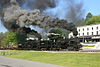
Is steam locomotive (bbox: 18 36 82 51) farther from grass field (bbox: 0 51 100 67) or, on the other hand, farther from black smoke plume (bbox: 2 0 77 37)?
grass field (bbox: 0 51 100 67)

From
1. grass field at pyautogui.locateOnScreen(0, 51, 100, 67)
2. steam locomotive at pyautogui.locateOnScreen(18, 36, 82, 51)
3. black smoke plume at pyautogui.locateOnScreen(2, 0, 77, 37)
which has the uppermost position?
black smoke plume at pyautogui.locateOnScreen(2, 0, 77, 37)

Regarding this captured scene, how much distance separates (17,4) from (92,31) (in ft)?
197

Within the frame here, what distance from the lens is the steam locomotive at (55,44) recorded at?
109 ft

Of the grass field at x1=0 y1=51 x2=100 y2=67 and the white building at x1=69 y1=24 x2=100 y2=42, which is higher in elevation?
the white building at x1=69 y1=24 x2=100 y2=42

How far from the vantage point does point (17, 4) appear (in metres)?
39.4

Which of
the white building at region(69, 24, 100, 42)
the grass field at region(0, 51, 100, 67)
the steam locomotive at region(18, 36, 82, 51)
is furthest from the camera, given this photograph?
the white building at region(69, 24, 100, 42)

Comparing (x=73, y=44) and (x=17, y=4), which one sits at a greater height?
(x=17, y=4)

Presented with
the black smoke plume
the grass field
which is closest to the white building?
the black smoke plume

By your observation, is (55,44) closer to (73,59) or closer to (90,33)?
(73,59)

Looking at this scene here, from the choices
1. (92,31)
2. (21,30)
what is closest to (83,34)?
(92,31)

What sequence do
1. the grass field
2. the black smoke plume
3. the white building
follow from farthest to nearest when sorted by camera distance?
the white building → the black smoke plume → the grass field

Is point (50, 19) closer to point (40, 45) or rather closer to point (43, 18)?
point (43, 18)

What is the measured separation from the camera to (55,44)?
115ft

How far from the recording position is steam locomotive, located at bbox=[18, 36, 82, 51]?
33125 millimetres
